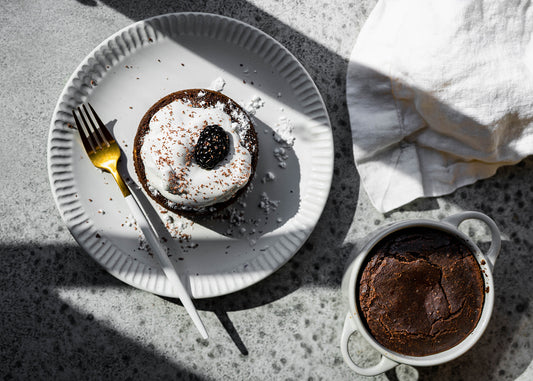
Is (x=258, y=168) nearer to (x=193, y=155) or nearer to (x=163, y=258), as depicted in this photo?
(x=193, y=155)

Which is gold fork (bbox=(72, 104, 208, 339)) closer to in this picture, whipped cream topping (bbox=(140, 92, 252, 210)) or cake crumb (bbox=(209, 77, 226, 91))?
whipped cream topping (bbox=(140, 92, 252, 210))

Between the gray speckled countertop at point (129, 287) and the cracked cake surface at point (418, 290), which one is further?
the gray speckled countertop at point (129, 287)

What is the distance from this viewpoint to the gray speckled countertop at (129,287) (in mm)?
1529

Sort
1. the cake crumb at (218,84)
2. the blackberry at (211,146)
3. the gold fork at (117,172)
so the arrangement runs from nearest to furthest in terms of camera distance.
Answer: the blackberry at (211,146), the gold fork at (117,172), the cake crumb at (218,84)

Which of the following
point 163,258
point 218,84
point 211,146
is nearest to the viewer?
point 211,146

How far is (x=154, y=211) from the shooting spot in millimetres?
1496

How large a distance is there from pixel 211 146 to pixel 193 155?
0.07 metres

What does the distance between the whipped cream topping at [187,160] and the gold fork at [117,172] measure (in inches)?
4.4

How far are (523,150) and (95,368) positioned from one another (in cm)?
169

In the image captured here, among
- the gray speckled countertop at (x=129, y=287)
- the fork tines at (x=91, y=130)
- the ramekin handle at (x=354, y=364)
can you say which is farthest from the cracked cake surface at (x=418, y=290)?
the fork tines at (x=91, y=130)

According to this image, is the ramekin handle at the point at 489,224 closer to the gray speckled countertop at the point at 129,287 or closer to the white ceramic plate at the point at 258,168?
the gray speckled countertop at the point at 129,287

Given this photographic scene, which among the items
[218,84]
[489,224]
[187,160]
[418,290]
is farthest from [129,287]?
[489,224]

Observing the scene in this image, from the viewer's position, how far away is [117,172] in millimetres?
1435

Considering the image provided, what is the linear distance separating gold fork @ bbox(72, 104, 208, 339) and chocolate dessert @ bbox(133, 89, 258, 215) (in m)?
0.08
